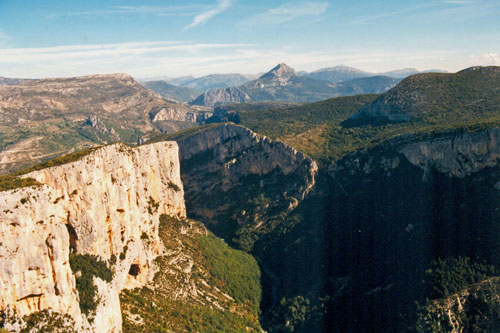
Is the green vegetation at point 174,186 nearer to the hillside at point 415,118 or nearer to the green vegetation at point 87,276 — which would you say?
the hillside at point 415,118

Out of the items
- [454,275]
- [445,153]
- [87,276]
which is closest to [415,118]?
[445,153]

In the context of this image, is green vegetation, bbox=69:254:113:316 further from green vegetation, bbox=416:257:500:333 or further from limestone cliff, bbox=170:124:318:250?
limestone cliff, bbox=170:124:318:250

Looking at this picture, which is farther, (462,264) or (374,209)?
(374,209)

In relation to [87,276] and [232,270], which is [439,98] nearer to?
[232,270]

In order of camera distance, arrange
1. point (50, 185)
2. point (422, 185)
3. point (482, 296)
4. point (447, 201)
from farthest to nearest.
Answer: point (422, 185), point (447, 201), point (482, 296), point (50, 185)

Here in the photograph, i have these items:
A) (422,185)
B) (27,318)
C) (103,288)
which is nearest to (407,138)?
(422,185)

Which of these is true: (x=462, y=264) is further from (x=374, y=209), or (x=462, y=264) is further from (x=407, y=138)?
(x=407, y=138)

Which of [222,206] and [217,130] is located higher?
[217,130]
